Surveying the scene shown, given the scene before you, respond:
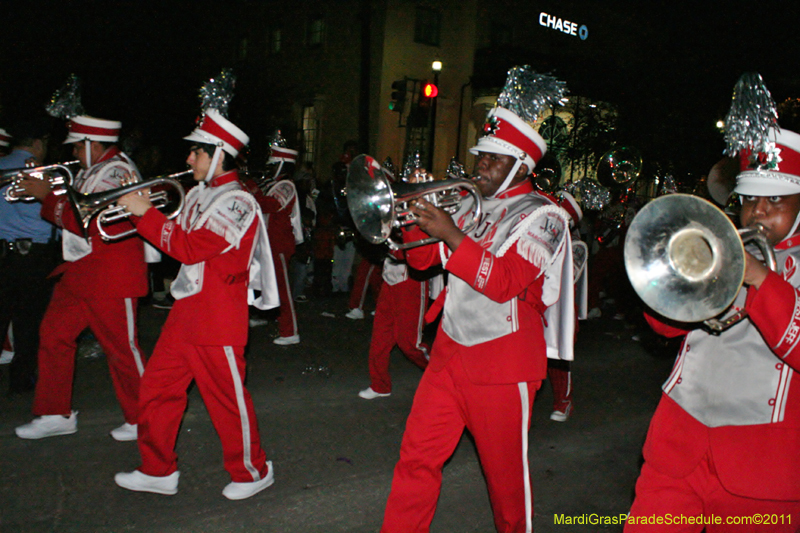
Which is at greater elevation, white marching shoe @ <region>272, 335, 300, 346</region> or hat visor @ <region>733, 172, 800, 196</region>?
hat visor @ <region>733, 172, 800, 196</region>

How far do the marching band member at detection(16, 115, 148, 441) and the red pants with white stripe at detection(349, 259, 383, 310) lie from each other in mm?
4315

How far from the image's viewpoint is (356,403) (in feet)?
18.2

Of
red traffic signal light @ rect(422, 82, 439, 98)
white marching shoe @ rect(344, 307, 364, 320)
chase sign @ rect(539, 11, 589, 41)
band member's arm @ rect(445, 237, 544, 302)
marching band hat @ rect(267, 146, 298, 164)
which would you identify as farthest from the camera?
chase sign @ rect(539, 11, 589, 41)

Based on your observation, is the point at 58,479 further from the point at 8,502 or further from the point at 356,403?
the point at 356,403

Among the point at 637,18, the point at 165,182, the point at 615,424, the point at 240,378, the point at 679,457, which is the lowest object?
the point at 615,424

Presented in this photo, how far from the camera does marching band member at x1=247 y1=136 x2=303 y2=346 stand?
724 cm

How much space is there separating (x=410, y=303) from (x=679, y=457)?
3.45 metres

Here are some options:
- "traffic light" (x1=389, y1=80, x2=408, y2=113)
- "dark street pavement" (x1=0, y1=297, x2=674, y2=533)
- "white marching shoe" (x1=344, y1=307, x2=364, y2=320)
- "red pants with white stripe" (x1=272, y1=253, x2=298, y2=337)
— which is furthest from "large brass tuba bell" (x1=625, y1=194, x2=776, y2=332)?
"traffic light" (x1=389, y1=80, x2=408, y2=113)

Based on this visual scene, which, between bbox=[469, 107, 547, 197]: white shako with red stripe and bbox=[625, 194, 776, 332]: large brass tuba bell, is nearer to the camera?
bbox=[625, 194, 776, 332]: large brass tuba bell

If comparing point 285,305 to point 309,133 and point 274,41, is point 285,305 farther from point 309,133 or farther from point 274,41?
point 274,41

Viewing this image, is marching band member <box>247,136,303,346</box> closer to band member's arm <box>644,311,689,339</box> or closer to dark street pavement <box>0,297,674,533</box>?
dark street pavement <box>0,297,674,533</box>

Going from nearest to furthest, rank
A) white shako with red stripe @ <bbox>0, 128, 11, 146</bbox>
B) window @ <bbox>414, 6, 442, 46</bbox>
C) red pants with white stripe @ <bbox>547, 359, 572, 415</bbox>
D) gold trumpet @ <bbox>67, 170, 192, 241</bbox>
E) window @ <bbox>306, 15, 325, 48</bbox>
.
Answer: gold trumpet @ <bbox>67, 170, 192, 241</bbox> → red pants with white stripe @ <bbox>547, 359, 572, 415</bbox> → white shako with red stripe @ <bbox>0, 128, 11, 146</bbox> → window @ <bbox>414, 6, 442, 46</bbox> → window @ <bbox>306, 15, 325, 48</bbox>

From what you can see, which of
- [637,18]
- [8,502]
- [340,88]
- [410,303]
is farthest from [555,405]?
[637,18]

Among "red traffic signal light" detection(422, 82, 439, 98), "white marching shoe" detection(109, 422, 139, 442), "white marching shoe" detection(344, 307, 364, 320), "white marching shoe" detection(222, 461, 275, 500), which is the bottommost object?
"white marching shoe" detection(344, 307, 364, 320)
